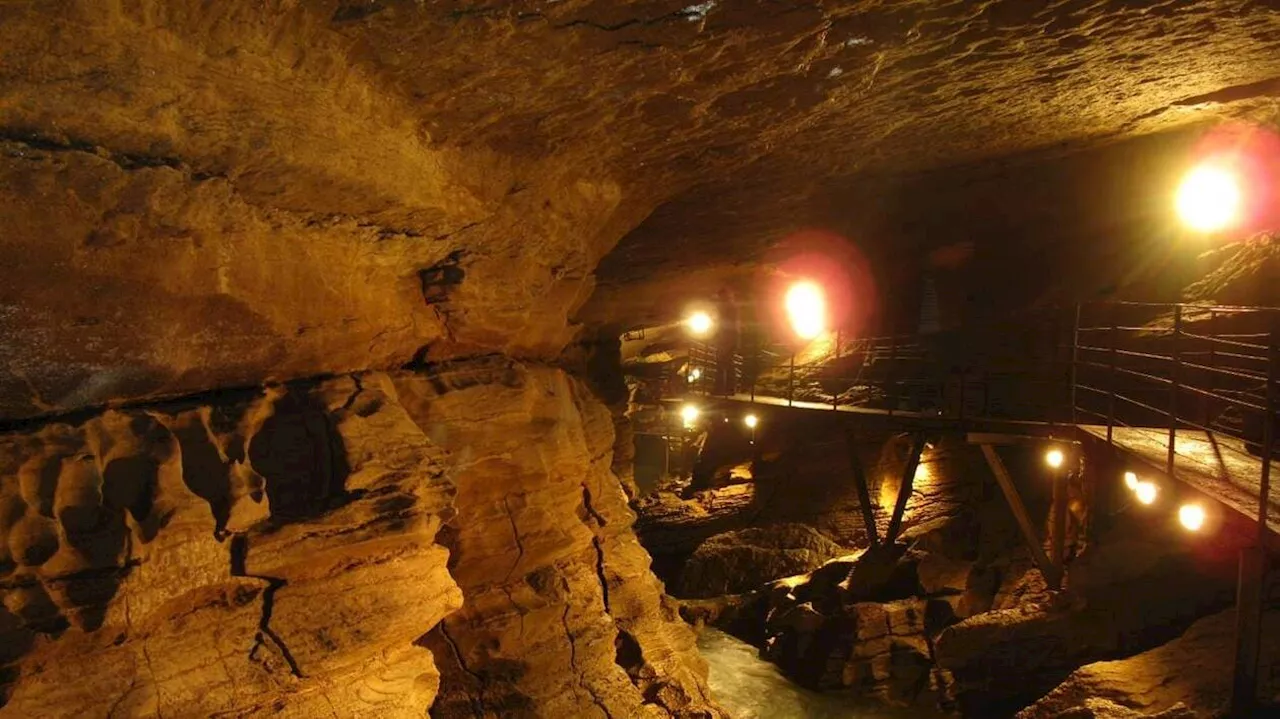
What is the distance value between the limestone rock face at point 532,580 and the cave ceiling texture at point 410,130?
0.73 meters

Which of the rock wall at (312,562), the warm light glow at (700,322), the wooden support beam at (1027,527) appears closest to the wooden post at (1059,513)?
the wooden support beam at (1027,527)

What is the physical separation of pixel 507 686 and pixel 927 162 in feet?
24.6

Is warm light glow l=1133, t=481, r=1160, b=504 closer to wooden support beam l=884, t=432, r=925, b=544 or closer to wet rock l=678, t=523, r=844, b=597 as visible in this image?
wooden support beam l=884, t=432, r=925, b=544

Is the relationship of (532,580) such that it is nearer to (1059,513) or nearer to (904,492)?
(904,492)

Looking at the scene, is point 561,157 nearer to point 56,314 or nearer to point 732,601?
point 56,314

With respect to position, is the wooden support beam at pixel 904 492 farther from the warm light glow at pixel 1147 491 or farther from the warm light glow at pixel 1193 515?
the warm light glow at pixel 1193 515

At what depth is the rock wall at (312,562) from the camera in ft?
12.4

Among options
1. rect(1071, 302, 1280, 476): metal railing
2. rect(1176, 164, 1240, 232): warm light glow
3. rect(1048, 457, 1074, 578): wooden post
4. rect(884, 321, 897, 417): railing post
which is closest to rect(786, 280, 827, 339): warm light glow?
rect(884, 321, 897, 417): railing post

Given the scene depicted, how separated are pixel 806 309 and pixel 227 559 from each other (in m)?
15.4

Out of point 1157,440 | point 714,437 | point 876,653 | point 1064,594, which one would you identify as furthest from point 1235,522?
point 714,437

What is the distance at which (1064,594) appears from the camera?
32.2ft

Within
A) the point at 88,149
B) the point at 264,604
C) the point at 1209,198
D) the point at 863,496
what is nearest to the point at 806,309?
the point at 863,496

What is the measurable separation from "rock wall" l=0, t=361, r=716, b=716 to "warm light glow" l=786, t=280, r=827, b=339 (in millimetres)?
11111

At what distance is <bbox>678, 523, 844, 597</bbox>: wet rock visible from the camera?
47.8ft
